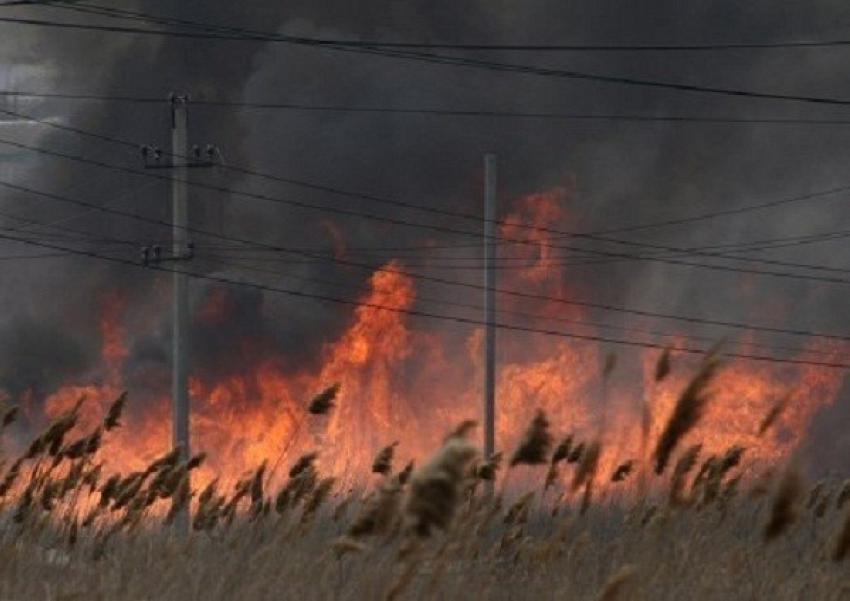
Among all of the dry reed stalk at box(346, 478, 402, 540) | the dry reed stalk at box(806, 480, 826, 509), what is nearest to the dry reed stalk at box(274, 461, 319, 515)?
the dry reed stalk at box(346, 478, 402, 540)

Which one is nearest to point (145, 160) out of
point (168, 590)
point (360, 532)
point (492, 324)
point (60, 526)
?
point (492, 324)

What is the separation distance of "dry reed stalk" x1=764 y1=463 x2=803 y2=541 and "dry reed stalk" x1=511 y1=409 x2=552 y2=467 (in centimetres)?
68

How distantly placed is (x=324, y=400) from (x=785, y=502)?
3.02 m

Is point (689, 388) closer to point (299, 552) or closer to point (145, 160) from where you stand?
point (299, 552)

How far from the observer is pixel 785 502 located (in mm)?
3982

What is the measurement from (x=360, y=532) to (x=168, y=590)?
258cm

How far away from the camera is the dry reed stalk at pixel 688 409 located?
4.19m

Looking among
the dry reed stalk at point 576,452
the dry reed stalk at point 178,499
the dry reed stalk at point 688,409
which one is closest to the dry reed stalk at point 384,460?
the dry reed stalk at point 576,452

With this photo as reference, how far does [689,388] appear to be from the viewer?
420 cm

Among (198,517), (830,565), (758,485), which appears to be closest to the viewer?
(758,485)

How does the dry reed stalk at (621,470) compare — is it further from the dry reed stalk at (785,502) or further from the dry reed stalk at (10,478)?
the dry reed stalk at (785,502)

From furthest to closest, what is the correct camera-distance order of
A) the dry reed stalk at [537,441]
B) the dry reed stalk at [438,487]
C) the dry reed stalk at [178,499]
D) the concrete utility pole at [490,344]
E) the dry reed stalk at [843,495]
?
the concrete utility pole at [490,344], the dry reed stalk at [843,495], the dry reed stalk at [178,499], the dry reed stalk at [537,441], the dry reed stalk at [438,487]

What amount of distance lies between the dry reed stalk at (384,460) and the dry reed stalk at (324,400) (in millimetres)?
342

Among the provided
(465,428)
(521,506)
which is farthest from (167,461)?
(465,428)
